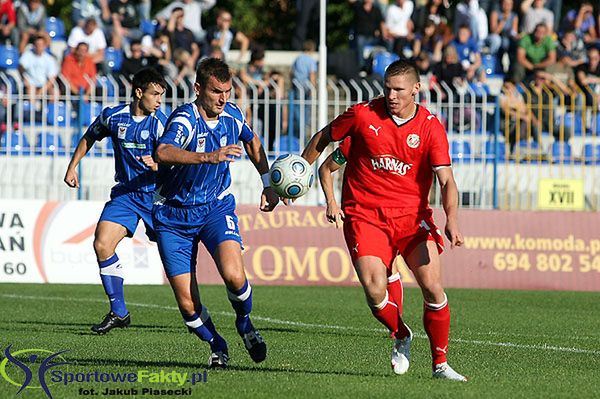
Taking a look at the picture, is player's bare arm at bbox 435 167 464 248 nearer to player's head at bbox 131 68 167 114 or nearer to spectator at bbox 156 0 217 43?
player's head at bbox 131 68 167 114

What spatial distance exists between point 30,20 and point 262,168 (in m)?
16.5

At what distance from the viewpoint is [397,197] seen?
8.80m

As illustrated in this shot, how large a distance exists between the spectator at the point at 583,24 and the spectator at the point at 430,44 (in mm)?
3250

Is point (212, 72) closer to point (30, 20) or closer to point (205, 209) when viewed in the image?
point (205, 209)

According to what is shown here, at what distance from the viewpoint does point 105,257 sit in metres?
11.9

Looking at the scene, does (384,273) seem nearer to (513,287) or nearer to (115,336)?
(115,336)

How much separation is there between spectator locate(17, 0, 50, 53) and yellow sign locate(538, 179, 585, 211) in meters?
10.2

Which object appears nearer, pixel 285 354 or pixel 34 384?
pixel 34 384

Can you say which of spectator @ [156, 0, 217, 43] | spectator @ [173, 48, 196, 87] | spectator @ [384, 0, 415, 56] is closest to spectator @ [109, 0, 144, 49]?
spectator @ [156, 0, 217, 43]

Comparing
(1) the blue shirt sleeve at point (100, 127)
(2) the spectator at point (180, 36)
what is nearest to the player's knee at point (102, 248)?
(1) the blue shirt sleeve at point (100, 127)

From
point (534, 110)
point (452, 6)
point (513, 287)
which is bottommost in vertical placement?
point (513, 287)

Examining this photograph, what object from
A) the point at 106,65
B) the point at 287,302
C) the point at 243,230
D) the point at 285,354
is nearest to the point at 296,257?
the point at 243,230

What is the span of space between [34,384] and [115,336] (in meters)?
3.54

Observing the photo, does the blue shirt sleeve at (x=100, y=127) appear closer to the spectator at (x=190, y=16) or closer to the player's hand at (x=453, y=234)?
the player's hand at (x=453, y=234)
